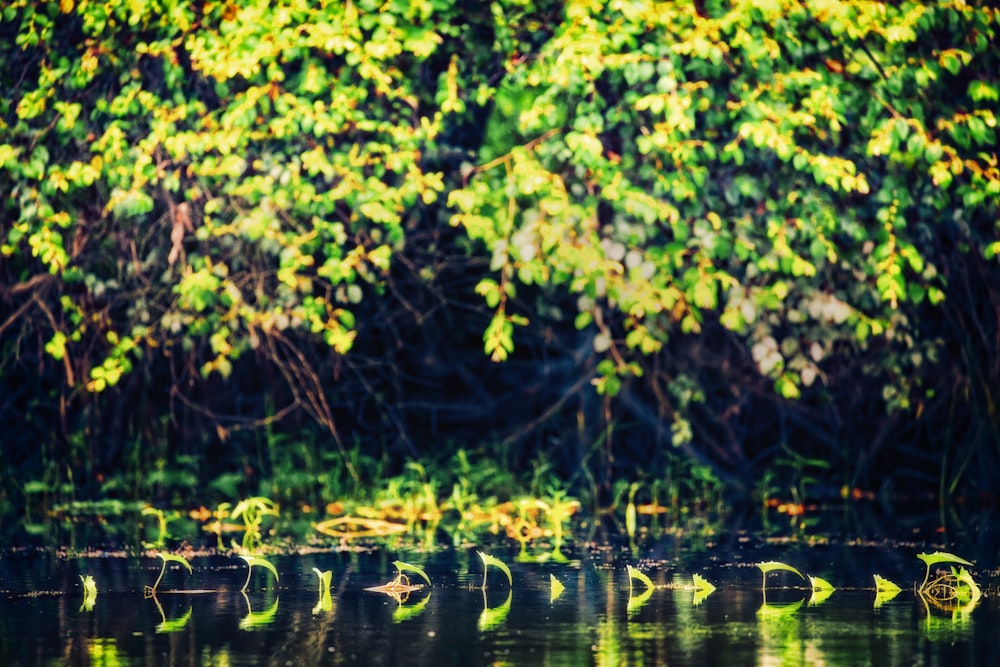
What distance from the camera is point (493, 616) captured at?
7555 mm

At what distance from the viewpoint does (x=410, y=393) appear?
16359 millimetres

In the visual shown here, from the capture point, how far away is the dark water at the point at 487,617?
655 cm

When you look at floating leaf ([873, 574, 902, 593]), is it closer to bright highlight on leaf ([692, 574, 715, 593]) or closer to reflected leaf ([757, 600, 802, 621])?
reflected leaf ([757, 600, 802, 621])

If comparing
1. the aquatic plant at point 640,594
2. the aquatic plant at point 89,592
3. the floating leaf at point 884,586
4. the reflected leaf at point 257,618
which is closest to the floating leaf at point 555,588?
the aquatic plant at point 640,594

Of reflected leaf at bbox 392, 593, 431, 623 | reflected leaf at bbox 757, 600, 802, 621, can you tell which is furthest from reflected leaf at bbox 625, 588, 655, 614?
reflected leaf at bbox 392, 593, 431, 623

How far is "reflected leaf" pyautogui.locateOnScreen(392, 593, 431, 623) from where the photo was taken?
295 inches

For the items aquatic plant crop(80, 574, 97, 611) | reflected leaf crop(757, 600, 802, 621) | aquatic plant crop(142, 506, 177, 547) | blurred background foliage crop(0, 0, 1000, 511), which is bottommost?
reflected leaf crop(757, 600, 802, 621)

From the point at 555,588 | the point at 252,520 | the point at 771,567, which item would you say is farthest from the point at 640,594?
the point at 252,520

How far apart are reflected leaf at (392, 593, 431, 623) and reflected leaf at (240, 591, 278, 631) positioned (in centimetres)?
52

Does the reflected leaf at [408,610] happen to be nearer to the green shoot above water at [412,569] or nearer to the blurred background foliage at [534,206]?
the green shoot above water at [412,569]

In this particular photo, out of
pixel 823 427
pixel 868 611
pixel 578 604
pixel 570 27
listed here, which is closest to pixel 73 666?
pixel 578 604

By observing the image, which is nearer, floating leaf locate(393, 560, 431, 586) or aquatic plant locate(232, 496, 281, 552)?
floating leaf locate(393, 560, 431, 586)

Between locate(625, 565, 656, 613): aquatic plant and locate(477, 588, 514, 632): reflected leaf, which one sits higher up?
locate(625, 565, 656, 613): aquatic plant

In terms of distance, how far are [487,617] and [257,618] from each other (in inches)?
38.2
